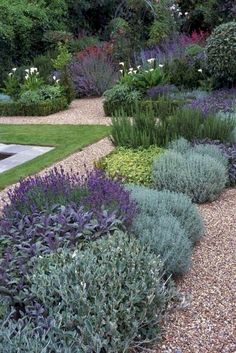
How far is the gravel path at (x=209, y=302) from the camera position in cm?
295

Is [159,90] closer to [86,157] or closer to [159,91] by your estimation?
[159,91]

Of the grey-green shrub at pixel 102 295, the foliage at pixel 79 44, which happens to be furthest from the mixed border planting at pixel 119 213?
the foliage at pixel 79 44

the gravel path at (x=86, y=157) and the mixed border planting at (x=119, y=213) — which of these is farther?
the gravel path at (x=86, y=157)

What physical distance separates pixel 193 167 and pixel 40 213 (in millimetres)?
2160

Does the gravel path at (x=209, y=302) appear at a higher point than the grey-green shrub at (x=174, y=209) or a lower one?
lower

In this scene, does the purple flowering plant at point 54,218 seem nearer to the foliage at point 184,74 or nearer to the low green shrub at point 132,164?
the low green shrub at point 132,164

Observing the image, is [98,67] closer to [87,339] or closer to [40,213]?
[40,213]

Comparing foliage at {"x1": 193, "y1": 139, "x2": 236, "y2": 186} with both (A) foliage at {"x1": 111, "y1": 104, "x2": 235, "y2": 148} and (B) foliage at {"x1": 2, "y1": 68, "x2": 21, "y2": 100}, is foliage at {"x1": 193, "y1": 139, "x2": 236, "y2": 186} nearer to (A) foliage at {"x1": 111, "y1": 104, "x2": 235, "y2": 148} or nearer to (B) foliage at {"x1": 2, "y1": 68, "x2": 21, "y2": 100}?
(A) foliage at {"x1": 111, "y1": 104, "x2": 235, "y2": 148}

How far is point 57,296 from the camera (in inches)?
113

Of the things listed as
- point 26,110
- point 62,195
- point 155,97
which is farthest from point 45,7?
point 62,195

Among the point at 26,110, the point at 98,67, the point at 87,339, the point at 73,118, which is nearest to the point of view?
the point at 87,339

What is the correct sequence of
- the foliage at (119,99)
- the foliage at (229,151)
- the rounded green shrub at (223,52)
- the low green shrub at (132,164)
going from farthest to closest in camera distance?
the rounded green shrub at (223,52), the foliage at (119,99), the foliage at (229,151), the low green shrub at (132,164)

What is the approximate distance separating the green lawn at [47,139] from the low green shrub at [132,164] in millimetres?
960

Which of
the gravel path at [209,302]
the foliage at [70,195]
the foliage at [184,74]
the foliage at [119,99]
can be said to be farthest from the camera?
the foliage at [184,74]
